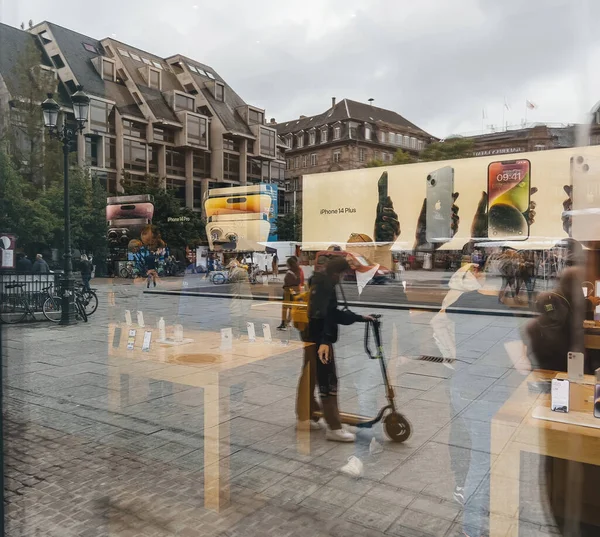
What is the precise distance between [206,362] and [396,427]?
51.4 inches

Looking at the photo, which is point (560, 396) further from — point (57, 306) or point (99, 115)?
point (57, 306)

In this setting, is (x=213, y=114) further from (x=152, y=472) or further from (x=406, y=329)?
(x=152, y=472)

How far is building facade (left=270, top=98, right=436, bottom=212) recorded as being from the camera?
6.38 feet

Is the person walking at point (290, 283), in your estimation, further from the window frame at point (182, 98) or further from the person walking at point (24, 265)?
the person walking at point (24, 265)

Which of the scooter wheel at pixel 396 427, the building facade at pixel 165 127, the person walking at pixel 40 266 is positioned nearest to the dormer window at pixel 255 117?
the building facade at pixel 165 127

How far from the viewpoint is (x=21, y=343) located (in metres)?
1.73

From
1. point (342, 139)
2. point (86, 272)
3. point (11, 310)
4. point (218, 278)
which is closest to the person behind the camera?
point (11, 310)

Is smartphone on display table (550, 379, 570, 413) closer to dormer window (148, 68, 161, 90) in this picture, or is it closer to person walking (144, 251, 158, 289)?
person walking (144, 251, 158, 289)

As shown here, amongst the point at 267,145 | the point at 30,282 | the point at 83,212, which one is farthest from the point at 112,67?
the point at 30,282

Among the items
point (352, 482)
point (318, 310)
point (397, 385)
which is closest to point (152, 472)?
point (352, 482)

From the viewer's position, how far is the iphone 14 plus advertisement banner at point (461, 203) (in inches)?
57.6

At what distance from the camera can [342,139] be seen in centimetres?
199

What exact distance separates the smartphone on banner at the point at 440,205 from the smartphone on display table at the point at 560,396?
0.65 meters

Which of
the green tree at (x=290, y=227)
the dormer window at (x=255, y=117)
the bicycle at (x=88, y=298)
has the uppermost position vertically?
the dormer window at (x=255, y=117)
